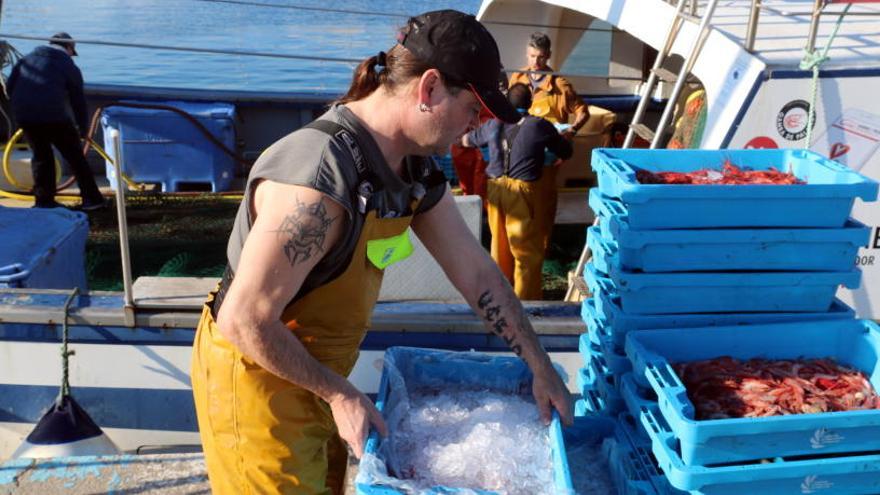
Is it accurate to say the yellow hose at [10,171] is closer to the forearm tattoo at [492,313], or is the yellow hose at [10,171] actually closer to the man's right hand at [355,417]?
the forearm tattoo at [492,313]

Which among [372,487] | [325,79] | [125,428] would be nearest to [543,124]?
[125,428]

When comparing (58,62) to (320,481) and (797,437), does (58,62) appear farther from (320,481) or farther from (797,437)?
(797,437)

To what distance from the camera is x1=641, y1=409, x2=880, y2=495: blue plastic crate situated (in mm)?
1994

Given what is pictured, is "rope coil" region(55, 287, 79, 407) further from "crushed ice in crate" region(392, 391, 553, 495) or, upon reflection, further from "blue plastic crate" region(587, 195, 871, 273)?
"blue plastic crate" region(587, 195, 871, 273)


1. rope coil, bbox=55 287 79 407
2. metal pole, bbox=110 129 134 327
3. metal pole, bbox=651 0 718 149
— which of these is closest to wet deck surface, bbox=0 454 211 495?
rope coil, bbox=55 287 79 407

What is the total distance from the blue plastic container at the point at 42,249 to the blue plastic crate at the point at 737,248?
290 centimetres

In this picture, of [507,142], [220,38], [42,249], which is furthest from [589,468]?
[220,38]

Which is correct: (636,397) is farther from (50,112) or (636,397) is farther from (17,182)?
(17,182)

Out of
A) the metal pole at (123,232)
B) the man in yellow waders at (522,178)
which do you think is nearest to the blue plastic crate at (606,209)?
the metal pole at (123,232)

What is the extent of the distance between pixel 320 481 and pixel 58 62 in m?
6.31

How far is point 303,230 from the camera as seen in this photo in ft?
6.44

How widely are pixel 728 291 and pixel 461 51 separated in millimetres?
1086

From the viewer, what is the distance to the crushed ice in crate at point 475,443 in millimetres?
2072

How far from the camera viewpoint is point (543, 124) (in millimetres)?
5645
